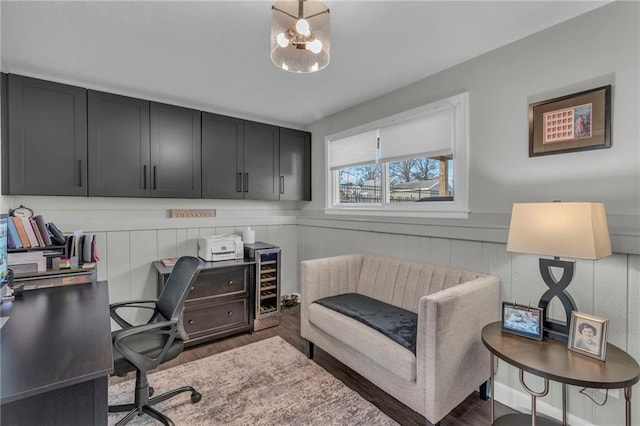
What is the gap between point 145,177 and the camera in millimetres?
2809

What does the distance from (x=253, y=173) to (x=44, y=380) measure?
2777 millimetres

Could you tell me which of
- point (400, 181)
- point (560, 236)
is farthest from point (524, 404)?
point (400, 181)

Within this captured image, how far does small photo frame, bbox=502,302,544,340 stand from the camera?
163 centimetres

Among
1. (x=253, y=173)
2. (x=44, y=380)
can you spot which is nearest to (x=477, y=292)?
(x=44, y=380)

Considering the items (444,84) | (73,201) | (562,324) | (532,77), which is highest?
(444,84)

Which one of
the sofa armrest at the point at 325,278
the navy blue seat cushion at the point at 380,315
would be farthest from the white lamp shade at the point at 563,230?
the sofa armrest at the point at 325,278

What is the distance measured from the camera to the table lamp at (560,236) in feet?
4.60

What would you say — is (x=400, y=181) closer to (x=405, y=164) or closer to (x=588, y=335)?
(x=405, y=164)

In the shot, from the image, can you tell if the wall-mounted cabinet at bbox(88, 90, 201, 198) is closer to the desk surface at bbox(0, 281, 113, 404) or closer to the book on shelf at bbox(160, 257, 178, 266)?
the book on shelf at bbox(160, 257, 178, 266)

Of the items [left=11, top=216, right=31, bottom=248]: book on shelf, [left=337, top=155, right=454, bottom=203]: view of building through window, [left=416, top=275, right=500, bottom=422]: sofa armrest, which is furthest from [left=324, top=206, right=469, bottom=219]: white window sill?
[left=11, top=216, right=31, bottom=248]: book on shelf

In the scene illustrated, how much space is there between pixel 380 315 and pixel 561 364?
1.06m

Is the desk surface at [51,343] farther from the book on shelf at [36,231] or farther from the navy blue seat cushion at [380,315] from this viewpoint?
the navy blue seat cushion at [380,315]

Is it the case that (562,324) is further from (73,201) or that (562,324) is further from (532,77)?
(73,201)

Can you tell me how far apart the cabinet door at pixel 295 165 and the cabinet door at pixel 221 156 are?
568 mm
